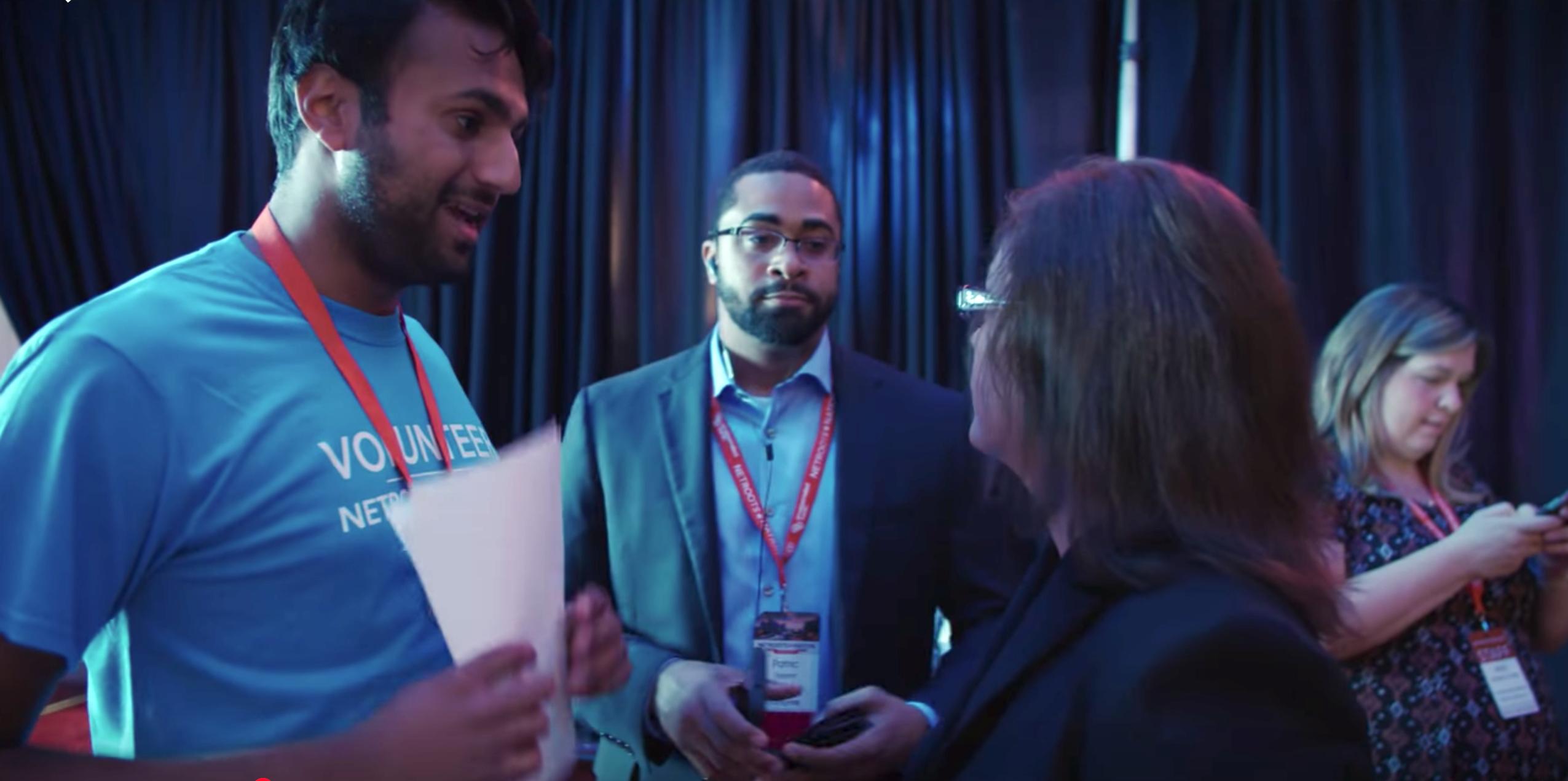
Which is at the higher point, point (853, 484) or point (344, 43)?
point (344, 43)

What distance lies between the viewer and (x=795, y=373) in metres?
2.13

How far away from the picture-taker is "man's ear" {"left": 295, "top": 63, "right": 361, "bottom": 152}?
1.13 metres

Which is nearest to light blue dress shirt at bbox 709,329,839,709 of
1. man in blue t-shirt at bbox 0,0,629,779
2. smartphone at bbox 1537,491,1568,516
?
man in blue t-shirt at bbox 0,0,629,779

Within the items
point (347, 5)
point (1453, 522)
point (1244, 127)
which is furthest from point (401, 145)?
point (1244, 127)

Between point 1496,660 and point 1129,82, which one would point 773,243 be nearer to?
point 1129,82

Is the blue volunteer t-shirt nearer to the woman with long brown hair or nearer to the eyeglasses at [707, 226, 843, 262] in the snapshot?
the woman with long brown hair

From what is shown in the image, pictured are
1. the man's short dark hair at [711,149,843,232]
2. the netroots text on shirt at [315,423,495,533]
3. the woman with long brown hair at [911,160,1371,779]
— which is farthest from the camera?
the man's short dark hair at [711,149,843,232]

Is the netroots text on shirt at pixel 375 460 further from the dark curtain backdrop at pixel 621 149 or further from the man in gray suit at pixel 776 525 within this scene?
the dark curtain backdrop at pixel 621 149

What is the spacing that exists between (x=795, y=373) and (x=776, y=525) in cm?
35

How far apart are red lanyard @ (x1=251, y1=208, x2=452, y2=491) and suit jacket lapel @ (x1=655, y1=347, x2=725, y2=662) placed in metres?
0.84

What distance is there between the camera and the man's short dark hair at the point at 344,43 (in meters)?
1.13

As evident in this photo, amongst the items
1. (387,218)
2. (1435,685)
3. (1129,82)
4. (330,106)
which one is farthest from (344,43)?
(1129,82)

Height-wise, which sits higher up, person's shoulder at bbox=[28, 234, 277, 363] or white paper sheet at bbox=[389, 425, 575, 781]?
person's shoulder at bbox=[28, 234, 277, 363]

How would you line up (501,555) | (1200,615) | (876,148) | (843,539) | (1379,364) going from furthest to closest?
(876,148)
(1379,364)
(843,539)
(501,555)
(1200,615)
